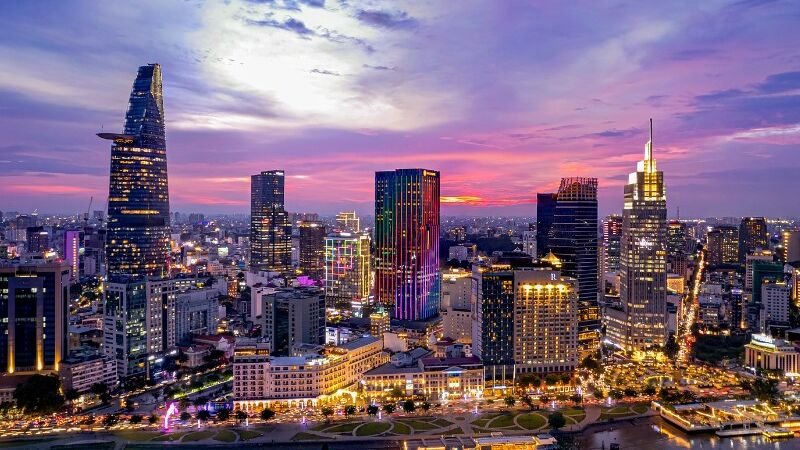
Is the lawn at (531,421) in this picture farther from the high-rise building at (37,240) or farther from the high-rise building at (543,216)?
the high-rise building at (37,240)

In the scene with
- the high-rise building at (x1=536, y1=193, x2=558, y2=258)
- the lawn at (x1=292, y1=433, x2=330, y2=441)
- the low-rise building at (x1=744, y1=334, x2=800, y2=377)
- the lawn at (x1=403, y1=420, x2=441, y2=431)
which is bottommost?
the lawn at (x1=292, y1=433, x2=330, y2=441)

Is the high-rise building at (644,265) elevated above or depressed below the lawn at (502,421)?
above

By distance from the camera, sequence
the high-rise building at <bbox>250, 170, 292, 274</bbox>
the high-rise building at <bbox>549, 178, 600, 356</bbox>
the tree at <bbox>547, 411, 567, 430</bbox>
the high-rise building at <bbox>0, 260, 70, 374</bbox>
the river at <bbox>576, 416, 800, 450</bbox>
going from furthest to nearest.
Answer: the high-rise building at <bbox>250, 170, 292, 274</bbox>, the high-rise building at <bbox>549, 178, 600, 356</bbox>, the high-rise building at <bbox>0, 260, 70, 374</bbox>, the tree at <bbox>547, 411, 567, 430</bbox>, the river at <bbox>576, 416, 800, 450</bbox>

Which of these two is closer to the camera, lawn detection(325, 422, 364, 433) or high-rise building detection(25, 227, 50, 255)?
lawn detection(325, 422, 364, 433)

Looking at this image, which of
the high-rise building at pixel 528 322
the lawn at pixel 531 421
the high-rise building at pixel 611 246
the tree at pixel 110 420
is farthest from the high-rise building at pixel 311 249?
the lawn at pixel 531 421

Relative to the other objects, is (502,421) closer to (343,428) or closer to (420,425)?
(420,425)

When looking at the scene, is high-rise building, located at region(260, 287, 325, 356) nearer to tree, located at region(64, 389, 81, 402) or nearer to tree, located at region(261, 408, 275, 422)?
tree, located at region(261, 408, 275, 422)

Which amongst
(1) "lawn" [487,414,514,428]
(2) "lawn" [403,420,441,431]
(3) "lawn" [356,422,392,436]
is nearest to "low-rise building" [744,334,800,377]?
(1) "lawn" [487,414,514,428]
